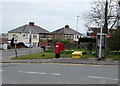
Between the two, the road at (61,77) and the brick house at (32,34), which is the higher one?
the brick house at (32,34)

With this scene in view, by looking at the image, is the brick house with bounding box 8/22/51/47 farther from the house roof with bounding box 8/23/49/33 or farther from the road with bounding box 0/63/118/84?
the road with bounding box 0/63/118/84

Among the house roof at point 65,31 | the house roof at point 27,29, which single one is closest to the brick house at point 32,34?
the house roof at point 27,29

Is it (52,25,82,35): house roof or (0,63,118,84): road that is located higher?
(52,25,82,35): house roof

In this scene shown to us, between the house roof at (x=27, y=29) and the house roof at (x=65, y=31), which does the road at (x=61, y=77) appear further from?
the house roof at (x=65, y=31)

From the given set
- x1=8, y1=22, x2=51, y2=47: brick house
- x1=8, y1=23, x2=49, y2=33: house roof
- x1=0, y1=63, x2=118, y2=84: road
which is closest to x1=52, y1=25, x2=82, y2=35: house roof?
x1=8, y1=22, x2=51, y2=47: brick house

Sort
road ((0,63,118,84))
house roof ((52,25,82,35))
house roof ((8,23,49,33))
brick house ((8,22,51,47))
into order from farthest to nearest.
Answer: house roof ((52,25,82,35)) < house roof ((8,23,49,33)) < brick house ((8,22,51,47)) < road ((0,63,118,84))

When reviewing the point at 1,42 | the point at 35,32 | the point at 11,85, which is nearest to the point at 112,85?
the point at 11,85

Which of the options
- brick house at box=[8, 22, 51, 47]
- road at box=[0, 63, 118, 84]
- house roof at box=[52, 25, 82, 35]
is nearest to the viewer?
road at box=[0, 63, 118, 84]

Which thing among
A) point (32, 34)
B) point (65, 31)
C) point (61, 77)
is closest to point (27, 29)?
point (32, 34)

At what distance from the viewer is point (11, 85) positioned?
28.1 feet

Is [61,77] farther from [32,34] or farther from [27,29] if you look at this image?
[32,34]

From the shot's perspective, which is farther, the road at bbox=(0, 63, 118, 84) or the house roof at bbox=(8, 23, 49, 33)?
the house roof at bbox=(8, 23, 49, 33)

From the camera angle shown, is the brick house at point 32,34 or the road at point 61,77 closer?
the road at point 61,77

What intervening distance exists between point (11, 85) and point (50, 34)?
85.8 m
